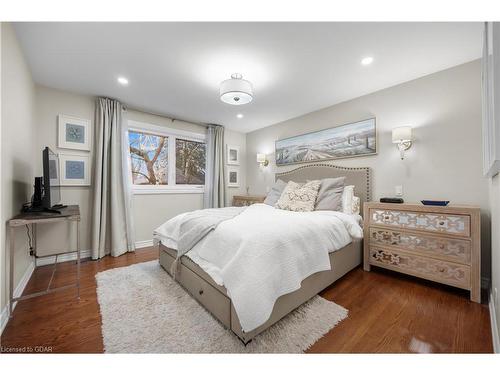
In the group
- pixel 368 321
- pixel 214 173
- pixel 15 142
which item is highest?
pixel 15 142

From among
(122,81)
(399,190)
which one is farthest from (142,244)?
(399,190)

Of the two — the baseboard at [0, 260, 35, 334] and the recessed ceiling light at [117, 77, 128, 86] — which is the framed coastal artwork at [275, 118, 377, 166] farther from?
the baseboard at [0, 260, 35, 334]

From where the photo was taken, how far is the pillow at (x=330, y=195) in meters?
2.45

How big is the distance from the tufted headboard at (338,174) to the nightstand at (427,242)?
1.69 ft

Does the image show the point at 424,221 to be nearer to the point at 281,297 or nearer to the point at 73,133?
the point at 281,297

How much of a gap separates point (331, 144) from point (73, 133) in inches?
147

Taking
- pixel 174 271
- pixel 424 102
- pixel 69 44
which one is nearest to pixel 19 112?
pixel 69 44

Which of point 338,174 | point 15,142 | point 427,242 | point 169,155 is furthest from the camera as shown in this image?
point 169,155

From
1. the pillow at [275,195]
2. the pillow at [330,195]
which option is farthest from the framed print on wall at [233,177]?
the pillow at [330,195]

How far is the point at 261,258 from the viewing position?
1.22 meters

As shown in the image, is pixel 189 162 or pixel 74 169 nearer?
pixel 74 169

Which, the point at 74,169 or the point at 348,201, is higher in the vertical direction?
the point at 74,169

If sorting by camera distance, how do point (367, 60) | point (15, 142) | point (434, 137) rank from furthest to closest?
1. point (434, 137)
2. point (367, 60)
3. point (15, 142)

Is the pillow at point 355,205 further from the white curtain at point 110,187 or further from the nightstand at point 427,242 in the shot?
the white curtain at point 110,187
